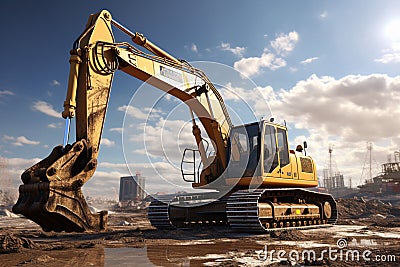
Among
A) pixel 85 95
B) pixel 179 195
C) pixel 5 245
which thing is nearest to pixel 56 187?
pixel 5 245

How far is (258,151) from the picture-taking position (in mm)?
10703

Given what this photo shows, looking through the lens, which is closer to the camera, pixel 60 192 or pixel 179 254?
pixel 179 254

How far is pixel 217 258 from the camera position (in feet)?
18.4

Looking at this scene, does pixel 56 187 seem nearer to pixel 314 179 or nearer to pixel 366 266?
pixel 366 266

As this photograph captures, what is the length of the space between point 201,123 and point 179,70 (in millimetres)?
1975

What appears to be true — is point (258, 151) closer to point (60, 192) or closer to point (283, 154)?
point (283, 154)

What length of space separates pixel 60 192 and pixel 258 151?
5980 mm

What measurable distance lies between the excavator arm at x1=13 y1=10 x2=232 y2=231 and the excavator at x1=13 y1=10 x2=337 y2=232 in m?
0.02

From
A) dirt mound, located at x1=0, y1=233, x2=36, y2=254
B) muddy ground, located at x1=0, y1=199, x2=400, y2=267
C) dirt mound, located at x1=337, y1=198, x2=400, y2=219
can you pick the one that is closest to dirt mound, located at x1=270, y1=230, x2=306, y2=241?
muddy ground, located at x1=0, y1=199, x2=400, y2=267

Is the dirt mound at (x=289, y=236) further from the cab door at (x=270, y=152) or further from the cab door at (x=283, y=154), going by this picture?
the cab door at (x=283, y=154)

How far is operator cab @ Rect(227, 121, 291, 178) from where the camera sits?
10.7 metres

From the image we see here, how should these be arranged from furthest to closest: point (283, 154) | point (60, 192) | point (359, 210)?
1. point (359, 210)
2. point (283, 154)
3. point (60, 192)

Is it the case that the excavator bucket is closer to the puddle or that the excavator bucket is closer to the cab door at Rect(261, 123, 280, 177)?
the puddle

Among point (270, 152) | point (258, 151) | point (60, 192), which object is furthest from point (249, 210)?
point (60, 192)
